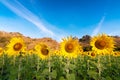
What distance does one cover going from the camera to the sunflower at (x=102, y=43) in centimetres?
845

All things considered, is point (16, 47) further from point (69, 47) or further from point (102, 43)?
point (102, 43)

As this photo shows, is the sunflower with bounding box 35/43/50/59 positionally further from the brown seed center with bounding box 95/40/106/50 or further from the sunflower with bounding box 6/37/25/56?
the brown seed center with bounding box 95/40/106/50

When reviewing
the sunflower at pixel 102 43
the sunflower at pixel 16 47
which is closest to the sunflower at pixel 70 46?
the sunflower at pixel 102 43

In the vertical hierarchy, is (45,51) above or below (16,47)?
below

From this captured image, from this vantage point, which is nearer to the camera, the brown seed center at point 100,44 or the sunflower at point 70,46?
the brown seed center at point 100,44

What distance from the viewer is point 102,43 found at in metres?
8.50

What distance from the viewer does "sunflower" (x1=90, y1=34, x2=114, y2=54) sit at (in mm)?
8445

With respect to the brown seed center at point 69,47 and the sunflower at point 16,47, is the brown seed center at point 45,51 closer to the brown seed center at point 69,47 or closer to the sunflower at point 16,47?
the sunflower at point 16,47

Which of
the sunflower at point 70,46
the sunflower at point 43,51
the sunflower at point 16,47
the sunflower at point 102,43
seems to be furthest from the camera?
the sunflower at point 43,51

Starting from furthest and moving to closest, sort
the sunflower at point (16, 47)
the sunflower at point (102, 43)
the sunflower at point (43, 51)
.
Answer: the sunflower at point (43, 51) → the sunflower at point (16, 47) → the sunflower at point (102, 43)

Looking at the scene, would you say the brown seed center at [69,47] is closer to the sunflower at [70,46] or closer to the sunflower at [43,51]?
the sunflower at [70,46]

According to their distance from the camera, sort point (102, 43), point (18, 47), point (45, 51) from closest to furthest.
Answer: point (102, 43), point (18, 47), point (45, 51)

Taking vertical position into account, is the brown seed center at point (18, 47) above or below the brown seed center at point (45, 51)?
above

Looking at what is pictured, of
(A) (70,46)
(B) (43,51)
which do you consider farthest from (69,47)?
(B) (43,51)
